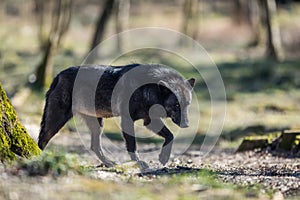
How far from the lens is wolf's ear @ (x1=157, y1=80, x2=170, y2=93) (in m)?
10.1

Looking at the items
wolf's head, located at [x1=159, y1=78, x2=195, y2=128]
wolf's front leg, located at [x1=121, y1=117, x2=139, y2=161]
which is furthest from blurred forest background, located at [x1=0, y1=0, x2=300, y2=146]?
wolf's head, located at [x1=159, y1=78, x2=195, y2=128]

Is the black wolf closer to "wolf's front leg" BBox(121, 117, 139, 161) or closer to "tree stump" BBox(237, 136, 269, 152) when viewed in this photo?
"wolf's front leg" BBox(121, 117, 139, 161)

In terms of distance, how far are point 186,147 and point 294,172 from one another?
6781mm

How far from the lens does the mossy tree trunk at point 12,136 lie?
7698mm

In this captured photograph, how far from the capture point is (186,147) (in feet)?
54.2

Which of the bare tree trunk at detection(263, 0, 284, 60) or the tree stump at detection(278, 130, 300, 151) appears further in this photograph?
the bare tree trunk at detection(263, 0, 284, 60)

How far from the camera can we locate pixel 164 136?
10.4 m

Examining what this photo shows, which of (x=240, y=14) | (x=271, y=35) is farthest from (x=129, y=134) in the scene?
(x=240, y=14)

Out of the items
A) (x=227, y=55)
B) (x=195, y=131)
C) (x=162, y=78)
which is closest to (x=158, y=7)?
(x=227, y=55)

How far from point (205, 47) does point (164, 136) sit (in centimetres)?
3222

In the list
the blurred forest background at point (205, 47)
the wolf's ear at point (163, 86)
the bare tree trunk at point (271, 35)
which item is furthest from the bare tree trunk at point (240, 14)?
the wolf's ear at point (163, 86)

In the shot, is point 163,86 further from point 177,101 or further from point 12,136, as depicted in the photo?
point 12,136

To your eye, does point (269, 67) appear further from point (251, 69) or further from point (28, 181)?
point (28, 181)

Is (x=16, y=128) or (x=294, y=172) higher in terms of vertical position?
(x=16, y=128)
